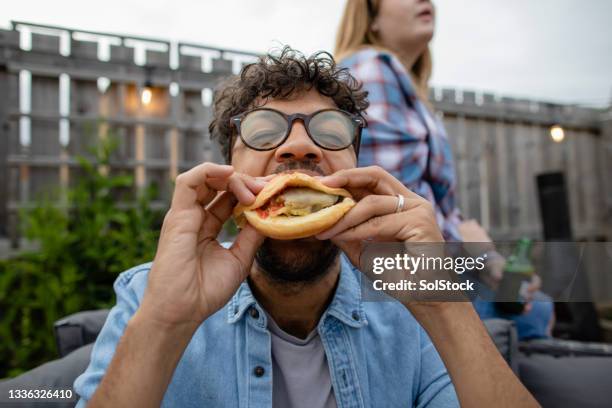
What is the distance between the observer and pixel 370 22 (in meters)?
2.57

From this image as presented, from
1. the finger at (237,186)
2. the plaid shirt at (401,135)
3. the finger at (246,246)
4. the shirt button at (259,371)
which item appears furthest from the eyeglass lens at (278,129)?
the shirt button at (259,371)

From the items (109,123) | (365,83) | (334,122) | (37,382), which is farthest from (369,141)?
(109,123)

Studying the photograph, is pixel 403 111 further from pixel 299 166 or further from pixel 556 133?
pixel 556 133

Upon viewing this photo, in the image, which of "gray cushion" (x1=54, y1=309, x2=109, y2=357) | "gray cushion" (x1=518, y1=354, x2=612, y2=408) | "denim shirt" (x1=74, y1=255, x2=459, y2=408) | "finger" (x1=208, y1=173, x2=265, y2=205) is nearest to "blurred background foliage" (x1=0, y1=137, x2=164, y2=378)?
"gray cushion" (x1=54, y1=309, x2=109, y2=357)

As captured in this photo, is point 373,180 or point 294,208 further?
point 294,208

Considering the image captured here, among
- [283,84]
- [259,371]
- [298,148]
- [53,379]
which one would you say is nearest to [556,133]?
[283,84]

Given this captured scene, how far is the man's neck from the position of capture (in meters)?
1.52

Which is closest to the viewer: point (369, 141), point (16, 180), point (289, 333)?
point (289, 333)

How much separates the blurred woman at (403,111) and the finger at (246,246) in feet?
3.15

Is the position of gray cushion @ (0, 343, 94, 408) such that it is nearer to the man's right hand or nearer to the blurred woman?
the man's right hand

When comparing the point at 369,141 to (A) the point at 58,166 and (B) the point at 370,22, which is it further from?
(A) the point at 58,166

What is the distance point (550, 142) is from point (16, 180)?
7.10m

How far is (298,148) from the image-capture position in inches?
60.1

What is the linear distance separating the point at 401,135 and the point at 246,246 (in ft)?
3.80
